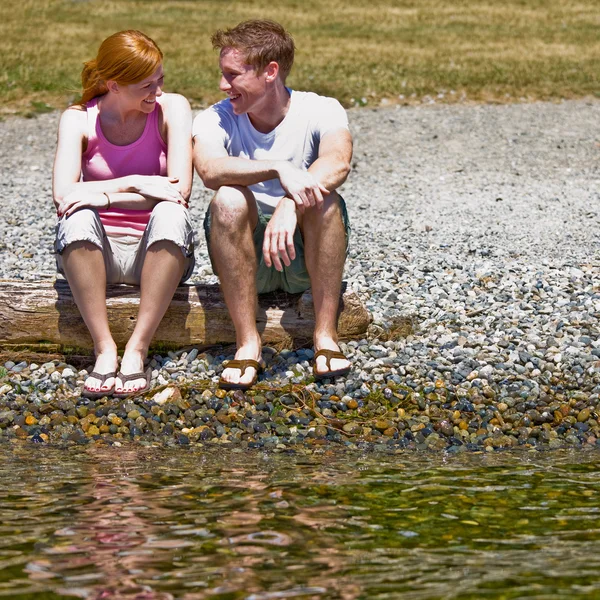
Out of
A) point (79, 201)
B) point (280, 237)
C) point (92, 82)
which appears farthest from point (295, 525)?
point (92, 82)

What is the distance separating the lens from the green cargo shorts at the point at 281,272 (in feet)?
19.5

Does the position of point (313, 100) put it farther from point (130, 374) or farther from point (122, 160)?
point (130, 374)

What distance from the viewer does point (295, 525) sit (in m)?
4.14

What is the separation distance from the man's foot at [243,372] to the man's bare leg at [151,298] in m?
0.45

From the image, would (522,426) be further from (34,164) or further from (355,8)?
(355,8)

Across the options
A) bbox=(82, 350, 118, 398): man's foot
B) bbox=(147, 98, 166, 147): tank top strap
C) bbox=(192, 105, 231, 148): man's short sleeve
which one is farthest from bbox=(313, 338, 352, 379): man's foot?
bbox=(147, 98, 166, 147): tank top strap

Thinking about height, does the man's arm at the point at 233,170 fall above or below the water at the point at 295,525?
above

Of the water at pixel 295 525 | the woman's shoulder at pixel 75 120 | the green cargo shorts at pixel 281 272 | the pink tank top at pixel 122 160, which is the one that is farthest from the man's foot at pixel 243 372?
the woman's shoulder at pixel 75 120

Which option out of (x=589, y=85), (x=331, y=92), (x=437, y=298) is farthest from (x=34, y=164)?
(x=589, y=85)

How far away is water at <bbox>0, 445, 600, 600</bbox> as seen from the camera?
3.52m

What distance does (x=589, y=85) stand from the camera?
61.0 ft

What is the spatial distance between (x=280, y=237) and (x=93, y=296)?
1.14 metres

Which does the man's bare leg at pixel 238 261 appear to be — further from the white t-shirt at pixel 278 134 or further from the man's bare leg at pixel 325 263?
the man's bare leg at pixel 325 263

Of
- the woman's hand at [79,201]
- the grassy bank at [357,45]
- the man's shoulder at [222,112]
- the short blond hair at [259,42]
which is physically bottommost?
the woman's hand at [79,201]
